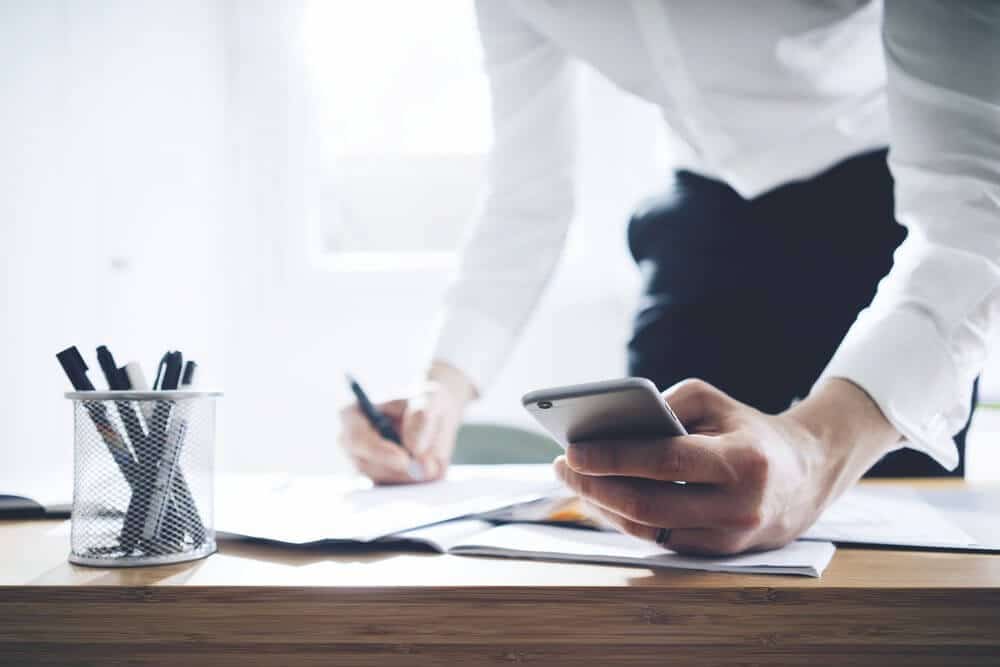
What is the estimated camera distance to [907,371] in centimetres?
58

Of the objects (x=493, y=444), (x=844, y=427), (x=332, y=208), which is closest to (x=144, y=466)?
(x=844, y=427)

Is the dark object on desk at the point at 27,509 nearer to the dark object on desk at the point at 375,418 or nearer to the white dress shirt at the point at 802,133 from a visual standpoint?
the dark object on desk at the point at 375,418

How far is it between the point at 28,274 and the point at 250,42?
111 cm

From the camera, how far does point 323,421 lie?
81.5 inches

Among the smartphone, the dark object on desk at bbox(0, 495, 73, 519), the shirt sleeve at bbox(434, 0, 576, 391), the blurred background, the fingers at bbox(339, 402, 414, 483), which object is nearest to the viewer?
the smartphone

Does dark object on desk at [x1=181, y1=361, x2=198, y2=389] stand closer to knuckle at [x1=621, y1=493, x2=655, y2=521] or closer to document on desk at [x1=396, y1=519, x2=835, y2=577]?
document on desk at [x1=396, y1=519, x2=835, y2=577]

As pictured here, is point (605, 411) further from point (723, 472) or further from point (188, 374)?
point (188, 374)

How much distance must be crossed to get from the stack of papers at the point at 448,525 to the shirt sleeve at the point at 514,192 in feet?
0.98

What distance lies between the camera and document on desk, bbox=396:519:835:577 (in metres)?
0.48

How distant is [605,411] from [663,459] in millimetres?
48

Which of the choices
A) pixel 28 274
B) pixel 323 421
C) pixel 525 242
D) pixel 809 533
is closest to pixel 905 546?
pixel 809 533

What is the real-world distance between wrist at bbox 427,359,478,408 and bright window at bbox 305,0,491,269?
1.14m

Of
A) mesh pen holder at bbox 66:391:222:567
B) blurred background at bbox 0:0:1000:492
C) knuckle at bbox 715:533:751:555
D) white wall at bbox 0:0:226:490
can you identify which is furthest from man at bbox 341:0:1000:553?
blurred background at bbox 0:0:1000:492

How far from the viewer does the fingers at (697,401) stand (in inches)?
20.6
